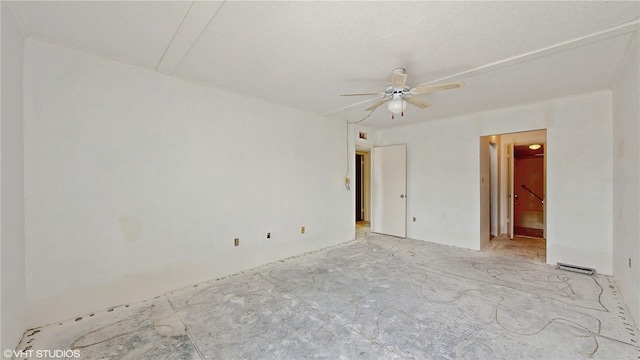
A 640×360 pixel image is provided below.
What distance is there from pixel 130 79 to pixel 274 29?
176cm

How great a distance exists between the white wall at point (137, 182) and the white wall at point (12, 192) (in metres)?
0.10

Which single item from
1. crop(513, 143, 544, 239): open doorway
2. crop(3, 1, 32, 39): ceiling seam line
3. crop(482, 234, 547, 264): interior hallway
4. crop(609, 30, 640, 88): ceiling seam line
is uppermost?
crop(3, 1, 32, 39): ceiling seam line

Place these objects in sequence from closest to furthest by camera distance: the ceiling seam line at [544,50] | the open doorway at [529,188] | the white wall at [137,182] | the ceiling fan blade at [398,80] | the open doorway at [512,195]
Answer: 1. the ceiling seam line at [544,50]
2. the white wall at [137,182]
3. the ceiling fan blade at [398,80]
4. the open doorway at [512,195]
5. the open doorway at [529,188]

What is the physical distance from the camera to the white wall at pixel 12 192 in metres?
1.73

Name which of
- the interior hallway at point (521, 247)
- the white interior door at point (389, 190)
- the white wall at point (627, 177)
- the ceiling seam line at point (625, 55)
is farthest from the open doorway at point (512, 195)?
the white interior door at point (389, 190)

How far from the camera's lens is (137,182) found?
8.65ft

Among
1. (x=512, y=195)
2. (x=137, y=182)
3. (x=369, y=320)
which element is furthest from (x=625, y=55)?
(x=137, y=182)

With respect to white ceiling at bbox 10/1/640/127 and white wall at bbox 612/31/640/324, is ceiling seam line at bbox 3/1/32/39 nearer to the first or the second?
white ceiling at bbox 10/1/640/127

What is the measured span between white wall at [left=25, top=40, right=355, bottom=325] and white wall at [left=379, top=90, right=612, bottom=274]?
310cm

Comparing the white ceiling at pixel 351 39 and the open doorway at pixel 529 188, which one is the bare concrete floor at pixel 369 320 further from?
the open doorway at pixel 529 188

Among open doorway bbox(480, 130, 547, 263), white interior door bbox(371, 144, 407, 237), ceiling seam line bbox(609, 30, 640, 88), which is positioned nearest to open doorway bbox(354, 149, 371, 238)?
white interior door bbox(371, 144, 407, 237)

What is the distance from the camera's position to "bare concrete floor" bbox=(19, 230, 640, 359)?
6.13 ft

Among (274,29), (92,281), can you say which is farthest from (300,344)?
(274,29)

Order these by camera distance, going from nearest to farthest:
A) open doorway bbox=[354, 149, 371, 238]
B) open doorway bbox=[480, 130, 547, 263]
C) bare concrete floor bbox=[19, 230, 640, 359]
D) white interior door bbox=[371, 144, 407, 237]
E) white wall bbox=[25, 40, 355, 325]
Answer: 1. bare concrete floor bbox=[19, 230, 640, 359]
2. white wall bbox=[25, 40, 355, 325]
3. open doorway bbox=[480, 130, 547, 263]
4. white interior door bbox=[371, 144, 407, 237]
5. open doorway bbox=[354, 149, 371, 238]
